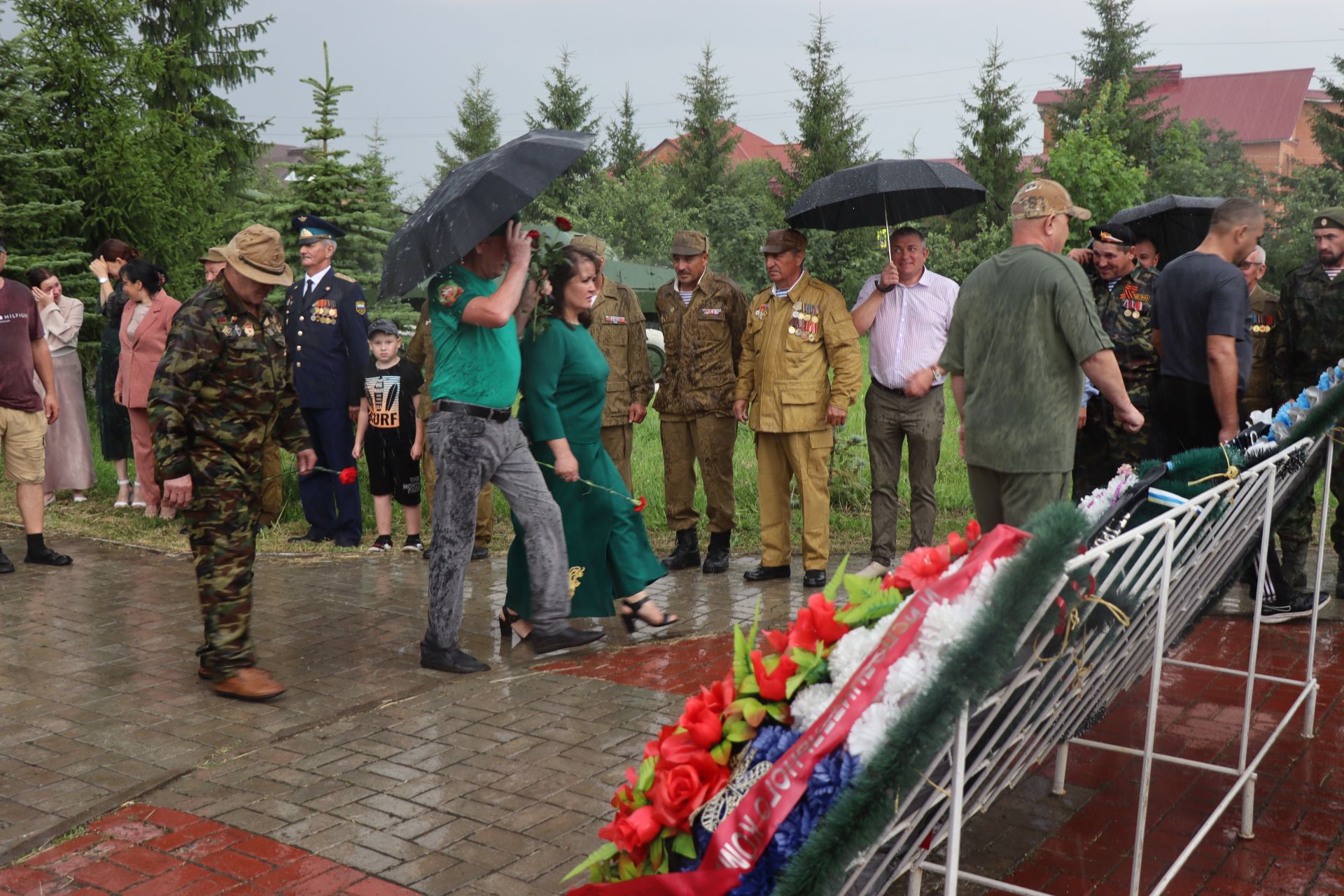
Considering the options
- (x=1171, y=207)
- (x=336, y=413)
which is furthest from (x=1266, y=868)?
(x=336, y=413)

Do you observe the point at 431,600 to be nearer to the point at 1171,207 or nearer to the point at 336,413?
the point at 336,413

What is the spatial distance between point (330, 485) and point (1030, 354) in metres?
5.75

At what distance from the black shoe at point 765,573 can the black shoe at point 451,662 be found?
227 centimetres

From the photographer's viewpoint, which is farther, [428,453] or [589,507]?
[428,453]

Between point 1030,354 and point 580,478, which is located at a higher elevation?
point 1030,354

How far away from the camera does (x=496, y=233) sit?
17.8ft

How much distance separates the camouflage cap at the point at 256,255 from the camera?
5.21m

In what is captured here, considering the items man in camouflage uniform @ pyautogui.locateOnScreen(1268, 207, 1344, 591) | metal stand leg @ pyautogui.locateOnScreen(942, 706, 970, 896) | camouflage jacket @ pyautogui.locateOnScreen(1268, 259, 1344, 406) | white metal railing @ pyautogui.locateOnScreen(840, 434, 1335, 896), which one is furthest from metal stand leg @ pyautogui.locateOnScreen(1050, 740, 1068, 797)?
camouflage jacket @ pyautogui.locateOnScreen(1268, 259, 1344, 406)

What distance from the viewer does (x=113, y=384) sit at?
414 inches

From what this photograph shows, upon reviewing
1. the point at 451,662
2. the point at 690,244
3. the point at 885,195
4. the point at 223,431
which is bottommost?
the point at 451,662

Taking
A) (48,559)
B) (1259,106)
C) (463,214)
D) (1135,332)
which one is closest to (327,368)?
(48,559)

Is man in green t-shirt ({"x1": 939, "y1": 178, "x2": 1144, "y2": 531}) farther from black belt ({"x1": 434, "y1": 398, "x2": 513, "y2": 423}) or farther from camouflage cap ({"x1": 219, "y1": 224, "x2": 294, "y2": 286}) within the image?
camouflage cap ({"x1": 219, "y1": 224, "x2": 294, "y2": 286})

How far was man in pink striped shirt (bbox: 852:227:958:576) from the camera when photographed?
7227 mm

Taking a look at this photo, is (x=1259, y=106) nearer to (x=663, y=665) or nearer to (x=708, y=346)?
(x=708, y=346)
